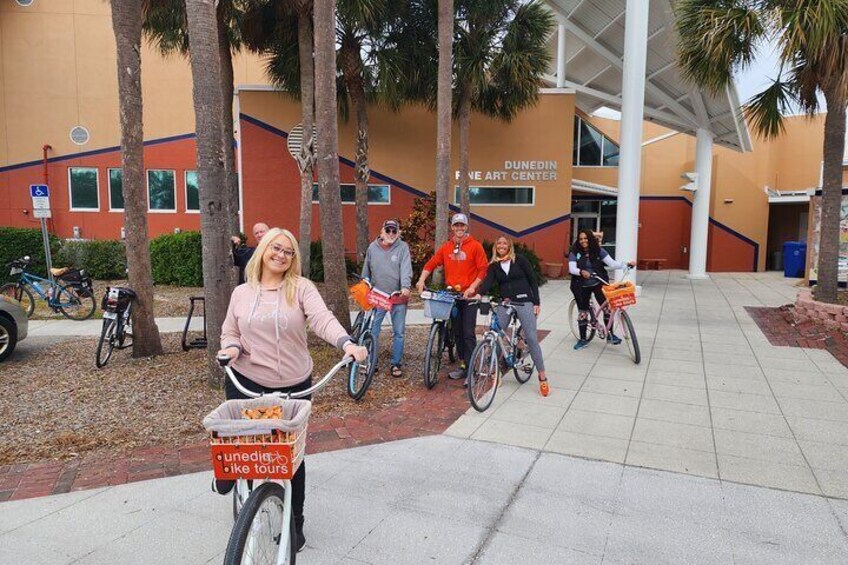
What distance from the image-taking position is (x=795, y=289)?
14.8 metres

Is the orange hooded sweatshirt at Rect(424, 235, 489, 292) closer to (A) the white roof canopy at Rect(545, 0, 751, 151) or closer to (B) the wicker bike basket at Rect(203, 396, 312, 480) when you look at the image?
(B) the wicker bike basket at Rect(203, 396, 312, 480)

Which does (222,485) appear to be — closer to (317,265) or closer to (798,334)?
(798,334)

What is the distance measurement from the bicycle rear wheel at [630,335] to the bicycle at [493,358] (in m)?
1.58

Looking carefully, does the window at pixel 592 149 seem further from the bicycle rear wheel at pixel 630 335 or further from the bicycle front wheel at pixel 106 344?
the bicycle front wheel at pixel 106 344

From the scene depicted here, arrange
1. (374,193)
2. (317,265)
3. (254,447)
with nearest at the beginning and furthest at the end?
(254,447), (317,265), (374,193)

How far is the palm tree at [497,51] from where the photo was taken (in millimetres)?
13367

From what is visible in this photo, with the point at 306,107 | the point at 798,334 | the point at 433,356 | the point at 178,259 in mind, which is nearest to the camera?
the point at 433,356

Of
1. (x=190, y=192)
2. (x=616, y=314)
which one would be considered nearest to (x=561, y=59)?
(x=616, y=314)

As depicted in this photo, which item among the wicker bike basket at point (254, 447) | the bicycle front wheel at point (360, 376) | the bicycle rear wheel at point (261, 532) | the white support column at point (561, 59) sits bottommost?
the bicycle front wheel at point (360, 376)

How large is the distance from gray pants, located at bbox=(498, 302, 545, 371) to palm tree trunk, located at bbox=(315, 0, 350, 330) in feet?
6.95

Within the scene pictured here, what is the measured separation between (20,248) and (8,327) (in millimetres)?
8883

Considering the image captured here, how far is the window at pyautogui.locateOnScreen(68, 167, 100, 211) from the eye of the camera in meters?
19.8

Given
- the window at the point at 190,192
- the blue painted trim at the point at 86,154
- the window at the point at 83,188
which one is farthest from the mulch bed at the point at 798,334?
the window at the point at 83,188

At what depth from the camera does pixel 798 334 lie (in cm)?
861
